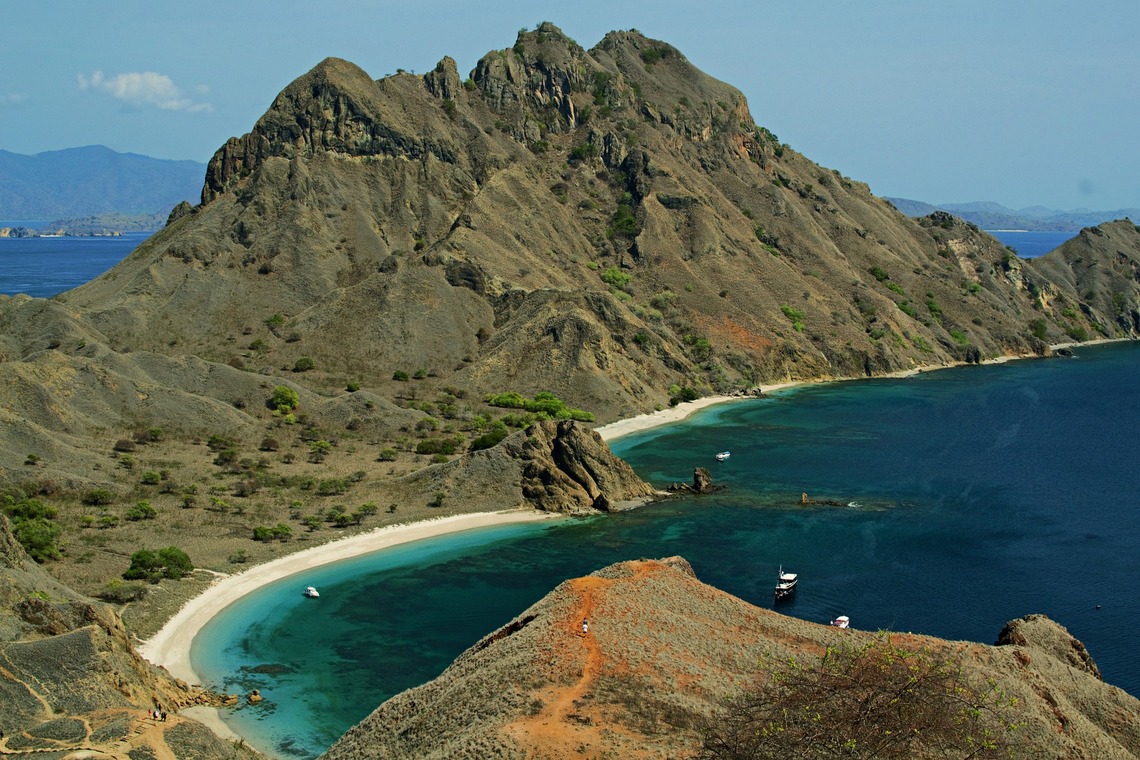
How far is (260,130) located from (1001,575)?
14347 cm

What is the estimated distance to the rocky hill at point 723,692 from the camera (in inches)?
1362

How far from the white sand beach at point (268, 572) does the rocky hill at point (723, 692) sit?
887 inches

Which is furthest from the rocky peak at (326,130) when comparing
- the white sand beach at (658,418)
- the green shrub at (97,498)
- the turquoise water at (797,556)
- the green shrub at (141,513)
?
the green shrub at (141,513)

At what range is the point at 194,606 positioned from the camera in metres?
67.2

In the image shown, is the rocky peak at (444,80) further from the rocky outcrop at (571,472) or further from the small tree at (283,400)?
the rocky outcrop at (571,472)

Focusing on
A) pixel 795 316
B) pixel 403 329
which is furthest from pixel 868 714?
pixel 795 316

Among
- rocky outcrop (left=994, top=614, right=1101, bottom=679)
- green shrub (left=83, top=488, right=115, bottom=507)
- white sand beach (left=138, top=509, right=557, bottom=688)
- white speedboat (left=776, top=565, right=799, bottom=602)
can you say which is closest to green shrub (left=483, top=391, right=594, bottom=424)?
white sand beach (left=138, top=509, right=557, bottom=688)

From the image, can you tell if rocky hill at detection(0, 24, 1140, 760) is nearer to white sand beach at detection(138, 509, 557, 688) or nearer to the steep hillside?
the steep hillside

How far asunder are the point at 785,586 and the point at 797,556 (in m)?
9.33

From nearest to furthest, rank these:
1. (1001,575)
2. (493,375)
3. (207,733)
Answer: (207,733), (1001,575), (493,375)

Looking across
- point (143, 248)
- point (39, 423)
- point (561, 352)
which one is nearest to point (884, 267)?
point (561, 352)

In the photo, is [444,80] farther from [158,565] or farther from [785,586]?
[785,586]

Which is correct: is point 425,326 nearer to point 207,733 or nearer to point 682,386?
point 682,386

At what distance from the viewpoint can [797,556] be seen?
77250 millimetres
